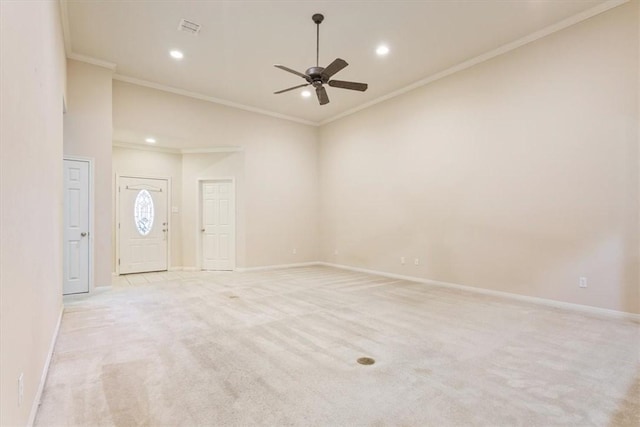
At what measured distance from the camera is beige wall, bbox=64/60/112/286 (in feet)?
16.2

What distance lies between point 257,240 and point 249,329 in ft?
13.5

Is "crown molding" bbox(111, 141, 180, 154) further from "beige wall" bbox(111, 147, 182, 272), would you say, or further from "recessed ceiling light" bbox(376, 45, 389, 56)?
"recessed ceiling light" bbox(376, 45, 389, 56)

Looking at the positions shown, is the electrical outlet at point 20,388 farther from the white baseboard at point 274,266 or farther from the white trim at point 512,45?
the white trim at point 512,45

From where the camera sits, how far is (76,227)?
4910 millimetres

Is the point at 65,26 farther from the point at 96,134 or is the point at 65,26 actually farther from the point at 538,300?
the point at 538,300

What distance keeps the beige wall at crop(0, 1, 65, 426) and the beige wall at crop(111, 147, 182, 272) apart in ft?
15.9

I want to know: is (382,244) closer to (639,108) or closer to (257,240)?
(257,240)

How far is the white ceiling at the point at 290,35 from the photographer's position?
12.8 ft

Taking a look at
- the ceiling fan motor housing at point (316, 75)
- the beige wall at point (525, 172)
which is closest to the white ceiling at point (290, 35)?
the beige wall at point (525, 172)

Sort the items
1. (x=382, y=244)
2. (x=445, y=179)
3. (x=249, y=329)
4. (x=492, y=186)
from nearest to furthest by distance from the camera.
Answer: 1. (x=249, y=329)
2. (x=492, y=186)
3. (x=445, y=179)
4. (x=382, y=244)

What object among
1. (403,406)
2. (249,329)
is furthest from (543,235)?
(249,329)

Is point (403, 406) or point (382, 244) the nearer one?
point (403, 406)

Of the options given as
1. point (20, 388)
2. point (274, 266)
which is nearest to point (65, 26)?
point (20, 388)

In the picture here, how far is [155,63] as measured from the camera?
529cm
